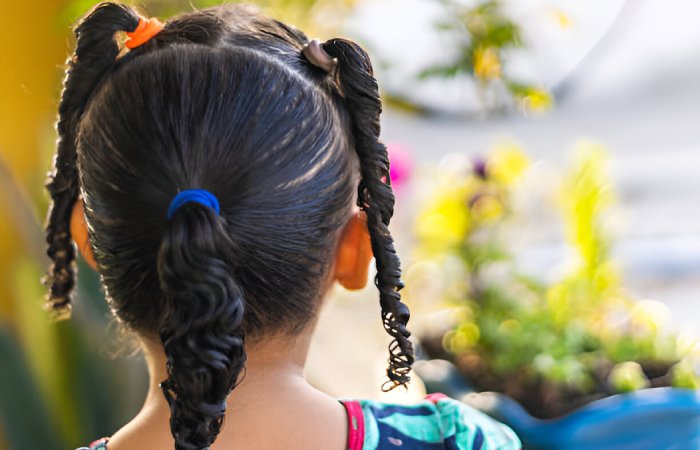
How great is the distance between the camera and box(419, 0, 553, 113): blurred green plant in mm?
1577

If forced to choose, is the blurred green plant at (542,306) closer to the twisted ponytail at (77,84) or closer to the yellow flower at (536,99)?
the yellow flower at (536,99)

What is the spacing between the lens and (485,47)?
159cm

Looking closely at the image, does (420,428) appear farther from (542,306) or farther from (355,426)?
(542,306)

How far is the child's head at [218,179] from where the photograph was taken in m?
0.65

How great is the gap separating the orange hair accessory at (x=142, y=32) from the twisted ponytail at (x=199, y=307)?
224 mm

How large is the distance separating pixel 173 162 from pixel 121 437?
0.92 feet

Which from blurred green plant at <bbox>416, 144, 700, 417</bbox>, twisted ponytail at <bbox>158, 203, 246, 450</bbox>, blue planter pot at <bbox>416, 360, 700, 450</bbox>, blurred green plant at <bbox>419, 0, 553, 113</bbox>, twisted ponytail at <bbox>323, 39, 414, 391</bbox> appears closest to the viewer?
twisted ponytail at <bbox>158, 203, 246, 450</bbox>

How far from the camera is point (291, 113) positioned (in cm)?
72

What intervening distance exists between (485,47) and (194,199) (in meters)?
1.05

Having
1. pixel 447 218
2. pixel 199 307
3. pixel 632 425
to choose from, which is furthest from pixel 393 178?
pixel 199 307

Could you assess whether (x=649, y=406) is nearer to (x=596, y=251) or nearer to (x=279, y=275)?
(x=596, y=251)

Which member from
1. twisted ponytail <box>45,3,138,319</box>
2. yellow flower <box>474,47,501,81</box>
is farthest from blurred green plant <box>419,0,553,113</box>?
twisted ponytail <box>45,3,138,319</box>

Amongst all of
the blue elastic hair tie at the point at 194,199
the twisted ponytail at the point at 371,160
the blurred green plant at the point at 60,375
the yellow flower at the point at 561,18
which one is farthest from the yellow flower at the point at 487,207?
the blue elastic hair tie at the point at 194,199

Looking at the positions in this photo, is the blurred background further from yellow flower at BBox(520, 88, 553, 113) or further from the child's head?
the child's head
